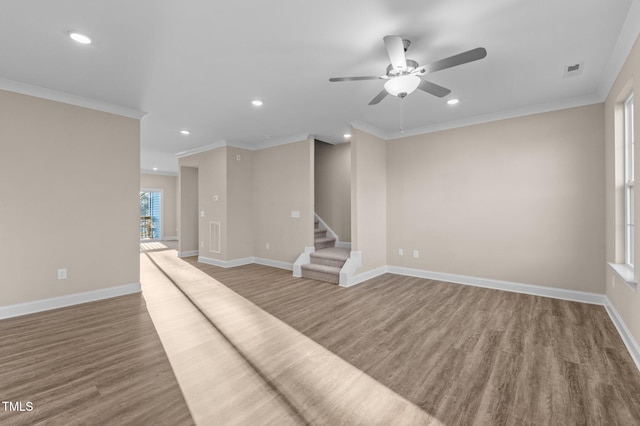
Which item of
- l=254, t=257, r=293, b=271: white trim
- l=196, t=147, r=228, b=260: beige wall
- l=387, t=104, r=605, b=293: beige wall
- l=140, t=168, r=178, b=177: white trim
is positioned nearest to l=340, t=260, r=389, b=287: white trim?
l=387, t=104, r=605, b=293: beige wall

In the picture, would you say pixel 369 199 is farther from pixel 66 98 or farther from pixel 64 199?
pixel 66 98

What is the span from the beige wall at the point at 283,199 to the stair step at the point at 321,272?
0.61 metres

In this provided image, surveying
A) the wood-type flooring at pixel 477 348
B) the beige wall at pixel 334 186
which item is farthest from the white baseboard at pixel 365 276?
the beige wall at pixel 334 186

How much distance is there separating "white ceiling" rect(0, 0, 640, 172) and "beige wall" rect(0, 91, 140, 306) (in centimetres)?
33

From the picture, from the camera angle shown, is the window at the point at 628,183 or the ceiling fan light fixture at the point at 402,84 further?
the window at the point at 628,183

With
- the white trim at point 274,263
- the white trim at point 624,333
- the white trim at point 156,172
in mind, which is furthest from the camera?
the white trim at point 156,172

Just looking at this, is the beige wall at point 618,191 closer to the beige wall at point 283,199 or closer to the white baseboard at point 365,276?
the white baseboard at point 365,276

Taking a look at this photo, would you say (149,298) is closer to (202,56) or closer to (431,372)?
(202,56)

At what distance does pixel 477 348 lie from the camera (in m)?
2.62

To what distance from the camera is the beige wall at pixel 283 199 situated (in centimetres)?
582

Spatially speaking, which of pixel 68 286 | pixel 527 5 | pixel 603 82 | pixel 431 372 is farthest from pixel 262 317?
pixel 603 82

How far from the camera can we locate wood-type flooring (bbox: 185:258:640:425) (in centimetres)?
186

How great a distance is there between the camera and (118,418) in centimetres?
172

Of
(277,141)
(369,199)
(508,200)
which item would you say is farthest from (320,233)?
(508,200)
